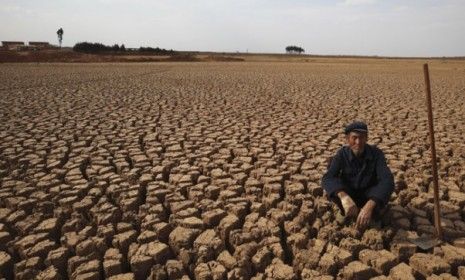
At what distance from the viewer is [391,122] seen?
633 cm

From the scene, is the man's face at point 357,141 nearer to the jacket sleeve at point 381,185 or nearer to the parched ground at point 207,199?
the jacket sleeve at point 381,185

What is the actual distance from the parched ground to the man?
0.66ft

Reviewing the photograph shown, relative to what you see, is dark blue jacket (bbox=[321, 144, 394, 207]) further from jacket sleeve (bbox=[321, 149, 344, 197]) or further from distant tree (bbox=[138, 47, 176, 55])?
distant tree (bbox=[138, 47, 176, 55])

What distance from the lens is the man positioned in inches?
103

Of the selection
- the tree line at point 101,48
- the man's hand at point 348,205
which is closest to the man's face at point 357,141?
the man's hand at point 348,205

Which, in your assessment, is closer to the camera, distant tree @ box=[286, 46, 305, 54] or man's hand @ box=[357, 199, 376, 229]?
man's hand @ box=[357, 199, 376, 229]

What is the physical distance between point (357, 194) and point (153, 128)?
3.65m

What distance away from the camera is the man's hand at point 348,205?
2.58 meters

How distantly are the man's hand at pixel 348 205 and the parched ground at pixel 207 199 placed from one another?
5.7 inches

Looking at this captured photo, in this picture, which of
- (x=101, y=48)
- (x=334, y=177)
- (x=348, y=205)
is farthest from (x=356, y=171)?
(x=101, y=48)

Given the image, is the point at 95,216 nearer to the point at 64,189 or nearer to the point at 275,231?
the point at 64,189

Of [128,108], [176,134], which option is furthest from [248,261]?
[128,108]

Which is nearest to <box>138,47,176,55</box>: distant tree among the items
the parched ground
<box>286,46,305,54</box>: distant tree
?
the parched ground

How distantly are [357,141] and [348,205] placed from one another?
1.42ft
